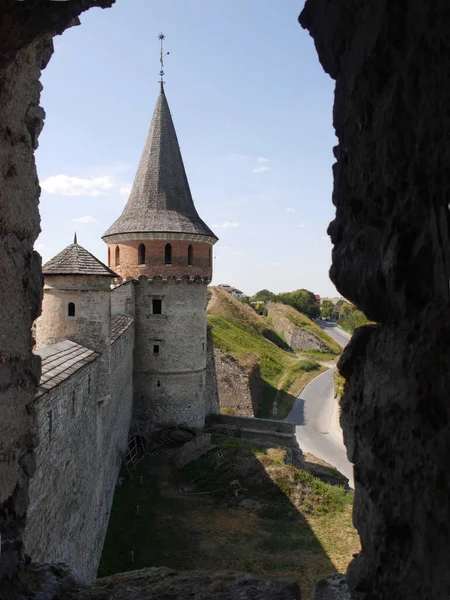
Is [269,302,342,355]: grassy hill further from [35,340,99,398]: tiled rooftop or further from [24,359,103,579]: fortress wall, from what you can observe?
[24,359,103,579]: fortress wall

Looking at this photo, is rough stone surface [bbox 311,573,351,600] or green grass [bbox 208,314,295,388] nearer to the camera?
rough stone surface [bbox 311,573,351,600]

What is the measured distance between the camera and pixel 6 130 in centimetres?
339

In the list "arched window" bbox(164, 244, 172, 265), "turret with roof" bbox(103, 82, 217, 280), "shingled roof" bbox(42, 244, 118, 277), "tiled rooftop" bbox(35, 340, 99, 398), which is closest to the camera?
"tiled rooftop" bbox(35, 340, 99, 398)

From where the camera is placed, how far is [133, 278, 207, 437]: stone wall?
61.7 ft

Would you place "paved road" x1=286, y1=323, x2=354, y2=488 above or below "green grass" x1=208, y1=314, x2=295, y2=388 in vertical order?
below

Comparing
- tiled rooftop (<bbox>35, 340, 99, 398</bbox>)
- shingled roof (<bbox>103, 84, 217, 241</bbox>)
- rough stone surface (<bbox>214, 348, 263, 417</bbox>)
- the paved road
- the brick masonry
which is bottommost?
the paved road

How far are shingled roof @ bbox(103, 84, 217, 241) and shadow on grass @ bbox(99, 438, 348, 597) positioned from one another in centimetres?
839

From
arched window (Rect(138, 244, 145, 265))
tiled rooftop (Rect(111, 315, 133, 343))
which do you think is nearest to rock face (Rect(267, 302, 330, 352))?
arched window (Rect(138, 244, 145, 265))

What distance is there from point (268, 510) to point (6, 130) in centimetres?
1444

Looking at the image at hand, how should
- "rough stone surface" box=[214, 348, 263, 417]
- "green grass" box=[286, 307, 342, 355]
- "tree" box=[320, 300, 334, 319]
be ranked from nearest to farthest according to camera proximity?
1. "rough stone surface" box=[214, 348, 263, 417]
2. "green grass" box=[286, 307, 342, 355]
3. "tree" box=[320, 300, 334, 319]

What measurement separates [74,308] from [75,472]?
431 cm

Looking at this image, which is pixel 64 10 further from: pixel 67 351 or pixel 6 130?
pixel 67 351

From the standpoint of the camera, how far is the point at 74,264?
12.2 meters

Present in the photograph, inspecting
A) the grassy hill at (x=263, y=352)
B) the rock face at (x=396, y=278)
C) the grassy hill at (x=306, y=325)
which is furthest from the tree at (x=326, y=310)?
the rock face at (x=396, y=278)
